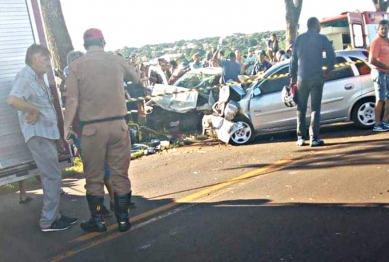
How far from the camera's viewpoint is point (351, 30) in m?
23.1

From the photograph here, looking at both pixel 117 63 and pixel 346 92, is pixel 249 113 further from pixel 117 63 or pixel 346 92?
pixel 117 63

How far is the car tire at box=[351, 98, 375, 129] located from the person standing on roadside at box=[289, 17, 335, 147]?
162 centimetres

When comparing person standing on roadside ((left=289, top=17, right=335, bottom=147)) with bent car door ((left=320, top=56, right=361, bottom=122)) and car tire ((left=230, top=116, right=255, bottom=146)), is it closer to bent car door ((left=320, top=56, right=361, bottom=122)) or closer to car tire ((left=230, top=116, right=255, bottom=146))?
bent car door ((left=320, top=56, right=361, bottom=122))

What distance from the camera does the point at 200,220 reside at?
596cm

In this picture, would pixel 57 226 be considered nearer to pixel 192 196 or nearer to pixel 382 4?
pixel 192 196

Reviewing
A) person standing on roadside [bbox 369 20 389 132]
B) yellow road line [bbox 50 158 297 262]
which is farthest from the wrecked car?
yellow road line [bbox 50 158 297 262]

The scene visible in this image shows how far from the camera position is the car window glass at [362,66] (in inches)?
413

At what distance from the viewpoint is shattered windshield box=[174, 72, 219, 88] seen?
46.5ft

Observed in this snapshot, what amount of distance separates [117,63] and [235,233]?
83.7 inches

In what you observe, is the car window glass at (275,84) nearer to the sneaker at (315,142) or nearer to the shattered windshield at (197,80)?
the sneaker at (315,142)

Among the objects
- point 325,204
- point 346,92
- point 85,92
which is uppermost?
point 85,92

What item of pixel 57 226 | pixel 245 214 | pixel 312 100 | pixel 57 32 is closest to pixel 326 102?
pixel 312 100

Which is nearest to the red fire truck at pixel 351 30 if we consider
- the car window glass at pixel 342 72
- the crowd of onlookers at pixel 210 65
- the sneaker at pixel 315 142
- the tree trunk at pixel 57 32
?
the crowd of onlookers at pixel 210 65

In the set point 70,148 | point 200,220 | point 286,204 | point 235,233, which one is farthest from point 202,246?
point 70,148
